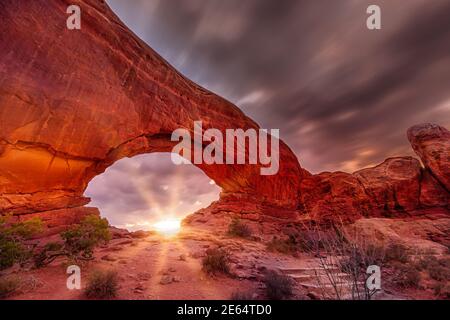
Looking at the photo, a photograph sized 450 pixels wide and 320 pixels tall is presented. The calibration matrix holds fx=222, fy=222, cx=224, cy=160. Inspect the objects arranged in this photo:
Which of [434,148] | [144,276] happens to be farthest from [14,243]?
[434,148]

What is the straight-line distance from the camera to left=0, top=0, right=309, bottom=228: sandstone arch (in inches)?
310

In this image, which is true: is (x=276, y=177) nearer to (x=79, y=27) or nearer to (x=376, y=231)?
(x=376, y=231)

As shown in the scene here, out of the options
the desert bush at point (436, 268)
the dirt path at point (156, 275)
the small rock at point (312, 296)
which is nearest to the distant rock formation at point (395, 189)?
the desert bush at point (436, 268)

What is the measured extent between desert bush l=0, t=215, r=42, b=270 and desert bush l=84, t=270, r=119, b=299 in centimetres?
251

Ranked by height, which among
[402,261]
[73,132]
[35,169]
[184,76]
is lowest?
[402,261]

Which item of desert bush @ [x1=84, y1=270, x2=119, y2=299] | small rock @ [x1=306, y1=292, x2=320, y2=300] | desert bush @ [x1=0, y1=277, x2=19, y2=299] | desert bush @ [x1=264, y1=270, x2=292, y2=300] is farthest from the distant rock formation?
desert bush @ [x1=0, y1=277, x2=19, y2=299]

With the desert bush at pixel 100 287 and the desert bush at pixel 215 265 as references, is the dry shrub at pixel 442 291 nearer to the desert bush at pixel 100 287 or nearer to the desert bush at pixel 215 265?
the desert bush at pixel 215 265

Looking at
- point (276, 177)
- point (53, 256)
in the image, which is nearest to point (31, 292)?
point (53, 256)

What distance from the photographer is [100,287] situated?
5.12 meters

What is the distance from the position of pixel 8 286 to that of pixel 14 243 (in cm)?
170

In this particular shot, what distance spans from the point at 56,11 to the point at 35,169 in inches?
253

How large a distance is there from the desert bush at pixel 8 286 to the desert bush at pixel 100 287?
144 cm

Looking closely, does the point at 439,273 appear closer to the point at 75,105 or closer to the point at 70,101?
the point at 75,105

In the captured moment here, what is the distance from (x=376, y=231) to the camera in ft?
52.9
